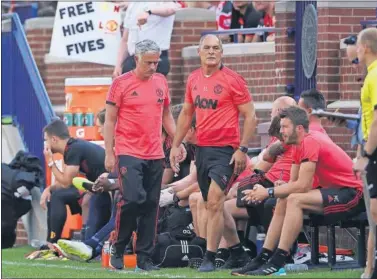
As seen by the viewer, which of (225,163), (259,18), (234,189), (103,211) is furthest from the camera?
(259,18)

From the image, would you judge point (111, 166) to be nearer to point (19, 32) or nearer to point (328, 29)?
point (328, 29)

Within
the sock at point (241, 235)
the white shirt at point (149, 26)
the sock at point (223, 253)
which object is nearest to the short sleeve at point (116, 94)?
the sock at point (223, 253)

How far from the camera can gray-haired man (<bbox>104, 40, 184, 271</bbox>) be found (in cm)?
1366

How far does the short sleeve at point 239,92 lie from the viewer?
1334 centimetres

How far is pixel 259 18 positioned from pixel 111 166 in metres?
5.79

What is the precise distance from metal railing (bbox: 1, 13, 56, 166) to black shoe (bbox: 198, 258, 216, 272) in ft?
20.3

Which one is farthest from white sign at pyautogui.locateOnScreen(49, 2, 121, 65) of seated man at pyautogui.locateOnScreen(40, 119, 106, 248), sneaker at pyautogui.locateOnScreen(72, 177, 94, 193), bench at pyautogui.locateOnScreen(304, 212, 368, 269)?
bench at pyautogui.locateOnScreen(304, 212, 368, 269)

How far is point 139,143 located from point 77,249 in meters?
2.16

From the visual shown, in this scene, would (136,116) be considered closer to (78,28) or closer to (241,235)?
(241,235)

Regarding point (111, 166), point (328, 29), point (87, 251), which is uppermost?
point (328, 29)

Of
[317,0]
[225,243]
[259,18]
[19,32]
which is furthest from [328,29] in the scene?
[19,32]

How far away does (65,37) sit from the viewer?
1994 cm

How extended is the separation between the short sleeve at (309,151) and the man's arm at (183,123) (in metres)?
1.28

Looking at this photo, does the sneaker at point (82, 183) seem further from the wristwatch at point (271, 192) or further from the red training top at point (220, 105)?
the wristwatch at point (271, 192)
